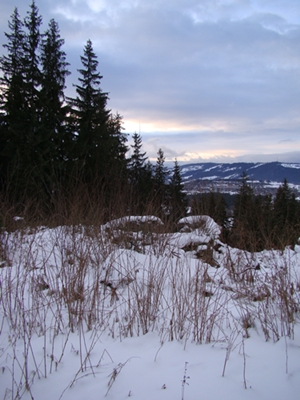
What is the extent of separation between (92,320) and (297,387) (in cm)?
174

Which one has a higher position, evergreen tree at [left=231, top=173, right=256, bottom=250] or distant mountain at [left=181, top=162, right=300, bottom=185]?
distant mountain at [left=181, top=162, right=300, bottom=185]

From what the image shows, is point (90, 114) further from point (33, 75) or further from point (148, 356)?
point (148, 356)

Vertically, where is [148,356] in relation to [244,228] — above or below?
below

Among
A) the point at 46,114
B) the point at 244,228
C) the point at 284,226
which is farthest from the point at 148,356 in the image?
the point at 46,114

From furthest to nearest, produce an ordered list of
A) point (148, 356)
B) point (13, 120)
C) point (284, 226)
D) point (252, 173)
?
point (252, 173), point (13, 120), point (284, 226), point (148, 356)

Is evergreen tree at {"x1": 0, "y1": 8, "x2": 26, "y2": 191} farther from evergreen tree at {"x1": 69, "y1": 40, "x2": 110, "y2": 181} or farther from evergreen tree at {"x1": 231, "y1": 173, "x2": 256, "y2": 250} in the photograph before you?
evergreen tree at {"x1": 231, "y1": 173, "x2": 256, "y2": 250}

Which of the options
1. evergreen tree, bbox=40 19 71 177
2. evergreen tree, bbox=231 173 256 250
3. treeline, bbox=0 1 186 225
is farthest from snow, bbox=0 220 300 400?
evergreen tree, bbox=40 19 71 177

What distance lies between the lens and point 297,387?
1560 millimetres

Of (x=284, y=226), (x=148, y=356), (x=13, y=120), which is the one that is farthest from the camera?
(x=13, y=120)

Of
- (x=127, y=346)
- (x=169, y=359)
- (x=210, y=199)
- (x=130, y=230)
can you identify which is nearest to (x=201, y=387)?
(x=169, y=359)

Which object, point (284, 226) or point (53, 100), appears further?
point (53, 100)

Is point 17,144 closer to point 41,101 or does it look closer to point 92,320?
point 41,101

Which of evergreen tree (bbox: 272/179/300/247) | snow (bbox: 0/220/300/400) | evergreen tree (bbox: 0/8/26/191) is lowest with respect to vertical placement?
snow (bbox: 0/220/300/400)

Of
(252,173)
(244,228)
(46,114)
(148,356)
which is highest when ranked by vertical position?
(46,114)
